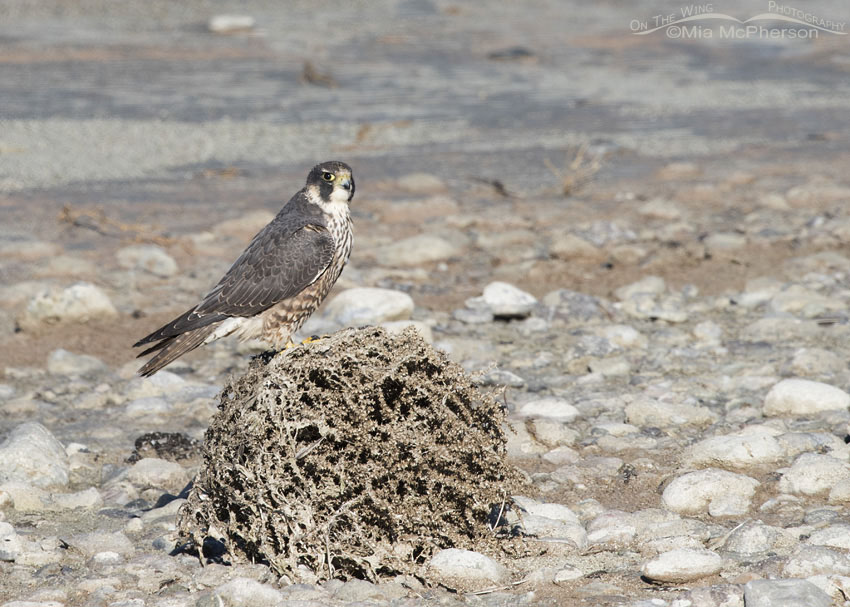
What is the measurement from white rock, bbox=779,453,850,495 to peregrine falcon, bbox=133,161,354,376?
2527 mm

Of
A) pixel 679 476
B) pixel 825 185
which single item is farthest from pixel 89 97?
pixel 679 476

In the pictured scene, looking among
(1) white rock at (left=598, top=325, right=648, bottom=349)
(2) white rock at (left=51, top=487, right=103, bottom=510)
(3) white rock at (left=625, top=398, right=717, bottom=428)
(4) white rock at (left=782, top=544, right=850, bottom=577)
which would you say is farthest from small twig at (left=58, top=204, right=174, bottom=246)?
(4) white rock at (left=782, top=544, right=850, bottom=577)

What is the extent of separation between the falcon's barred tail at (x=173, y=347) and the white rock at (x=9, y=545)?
0.91m

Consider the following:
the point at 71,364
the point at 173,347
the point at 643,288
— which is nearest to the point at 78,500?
the point at 173,347

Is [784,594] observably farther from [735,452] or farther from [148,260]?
[148,260]

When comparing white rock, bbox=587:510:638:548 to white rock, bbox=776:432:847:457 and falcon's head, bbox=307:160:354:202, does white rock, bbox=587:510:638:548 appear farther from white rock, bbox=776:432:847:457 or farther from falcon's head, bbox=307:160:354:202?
falcon's head, bbox=307:160:354:202

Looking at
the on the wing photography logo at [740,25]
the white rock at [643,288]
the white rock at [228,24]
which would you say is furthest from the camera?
the on the wing photography logo at [740,25]

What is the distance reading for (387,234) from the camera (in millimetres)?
10695

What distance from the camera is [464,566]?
405cm

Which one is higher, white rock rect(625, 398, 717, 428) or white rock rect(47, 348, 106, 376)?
white rock rect(625, 398, 717, 428)

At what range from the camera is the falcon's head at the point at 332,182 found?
5.78 meters

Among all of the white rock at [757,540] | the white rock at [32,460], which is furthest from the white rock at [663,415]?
the white rock at [32,460]

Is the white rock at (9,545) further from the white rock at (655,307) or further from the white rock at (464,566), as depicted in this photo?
the white rock at (655,307)

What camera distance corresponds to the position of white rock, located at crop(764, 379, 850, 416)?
602 centimetres
